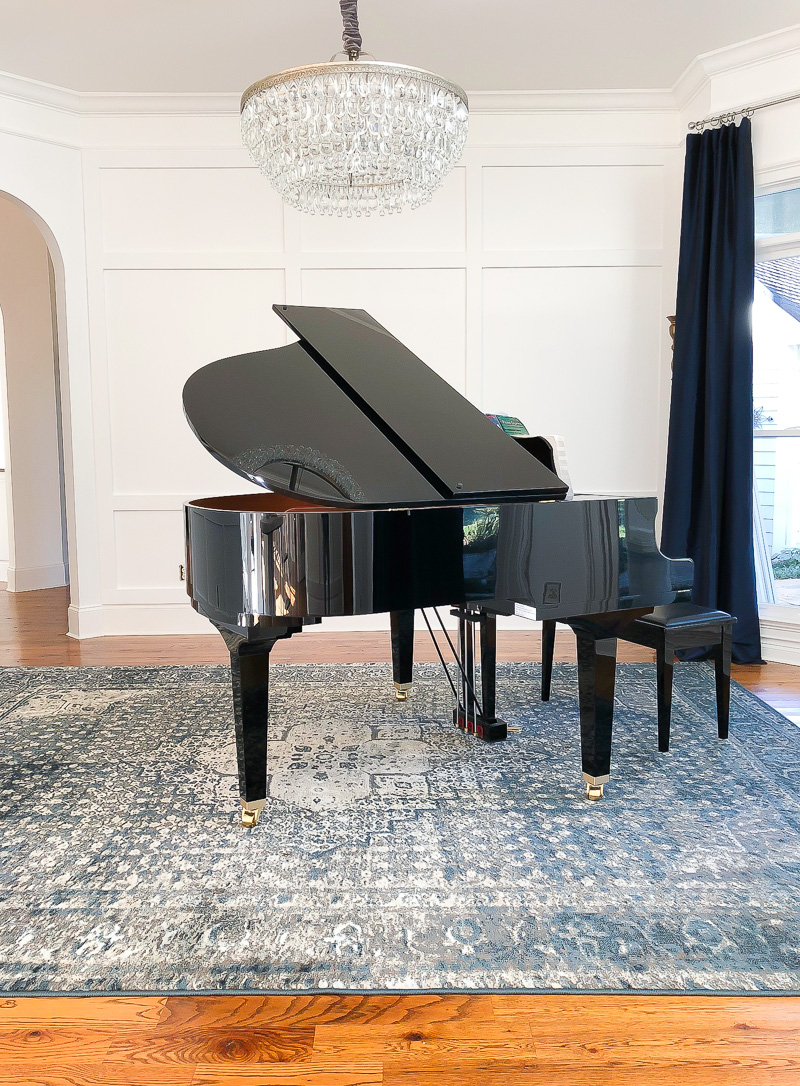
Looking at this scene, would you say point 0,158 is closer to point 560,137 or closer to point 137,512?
point 137,512

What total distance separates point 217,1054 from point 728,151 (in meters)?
4.19

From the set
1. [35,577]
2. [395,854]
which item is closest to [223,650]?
[395,854]

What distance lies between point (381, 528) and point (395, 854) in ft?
2.77

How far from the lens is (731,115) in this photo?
3.98 m

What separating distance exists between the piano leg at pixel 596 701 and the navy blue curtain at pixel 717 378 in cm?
179

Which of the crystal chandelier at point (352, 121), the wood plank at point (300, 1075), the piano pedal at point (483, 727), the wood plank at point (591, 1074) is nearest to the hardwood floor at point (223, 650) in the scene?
the piano pedal at point (483, 727)

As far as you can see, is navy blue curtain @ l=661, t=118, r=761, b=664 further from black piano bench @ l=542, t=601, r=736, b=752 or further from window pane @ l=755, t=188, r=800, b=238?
black piano bench @ l=542, t=601, r=736, b=752

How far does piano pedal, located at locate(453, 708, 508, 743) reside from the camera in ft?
9.65

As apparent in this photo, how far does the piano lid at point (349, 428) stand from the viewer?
7.30ft

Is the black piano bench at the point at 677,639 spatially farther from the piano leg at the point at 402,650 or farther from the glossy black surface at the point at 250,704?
the glossy black surface at the point at 250,704

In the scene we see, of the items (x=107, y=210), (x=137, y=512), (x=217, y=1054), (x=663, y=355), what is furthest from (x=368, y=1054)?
(x=107, y=210)

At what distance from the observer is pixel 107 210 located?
4562mm

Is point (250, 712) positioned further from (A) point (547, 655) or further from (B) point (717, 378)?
(B) point (717, 378)

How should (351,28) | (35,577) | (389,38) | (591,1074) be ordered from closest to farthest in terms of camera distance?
1. (591,1074)
2. (351,28)
3. (389,38)
4. (35,577)
